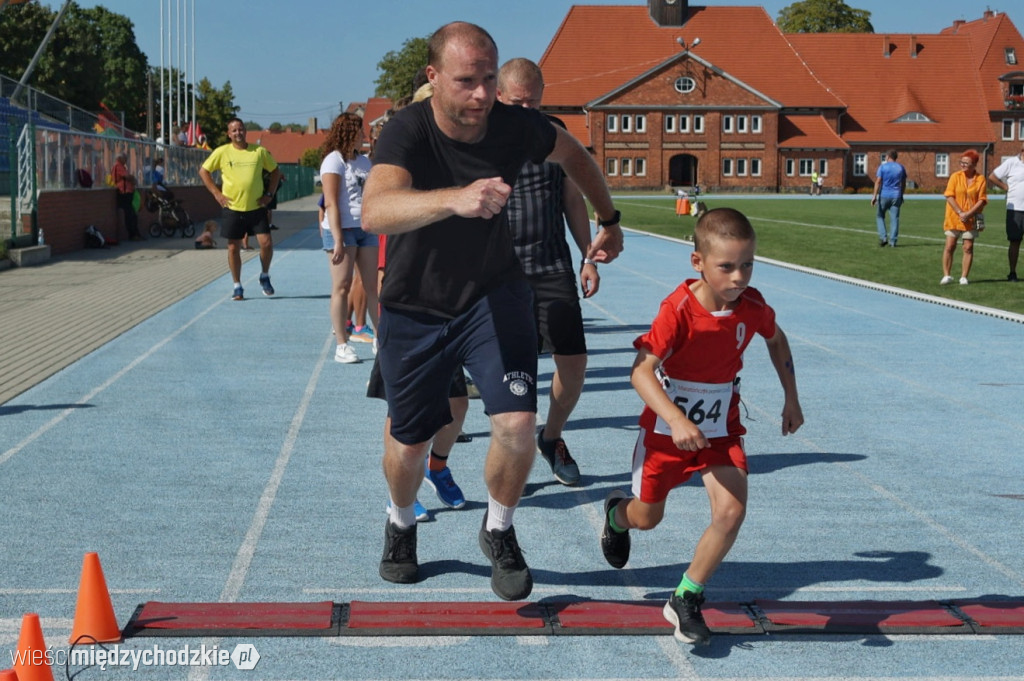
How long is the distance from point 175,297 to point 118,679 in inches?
533

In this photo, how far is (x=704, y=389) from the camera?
15.2 feet

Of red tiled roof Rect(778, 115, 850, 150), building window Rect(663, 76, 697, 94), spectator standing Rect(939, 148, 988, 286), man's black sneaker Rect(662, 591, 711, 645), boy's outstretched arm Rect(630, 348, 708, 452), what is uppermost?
building window Rect(663, 76, 697, 94)

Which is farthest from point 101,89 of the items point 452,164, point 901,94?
point 452,164

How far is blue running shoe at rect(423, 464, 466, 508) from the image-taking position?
6359 millimetres

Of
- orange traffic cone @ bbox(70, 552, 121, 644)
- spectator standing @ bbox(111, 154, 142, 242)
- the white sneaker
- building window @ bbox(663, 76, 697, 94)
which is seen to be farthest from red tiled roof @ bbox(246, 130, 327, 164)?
orange traffic cone @ bbox(70, 552, 121, 644)

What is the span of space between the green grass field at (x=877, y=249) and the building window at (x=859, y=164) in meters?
48.0

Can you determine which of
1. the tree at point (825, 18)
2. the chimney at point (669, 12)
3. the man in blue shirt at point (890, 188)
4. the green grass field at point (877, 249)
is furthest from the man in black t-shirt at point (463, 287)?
the tree at point (825, 18)

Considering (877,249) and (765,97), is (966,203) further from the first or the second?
(765,97)

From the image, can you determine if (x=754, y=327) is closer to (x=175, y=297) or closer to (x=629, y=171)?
(x=175, y=297)

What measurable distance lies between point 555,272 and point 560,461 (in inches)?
39.3

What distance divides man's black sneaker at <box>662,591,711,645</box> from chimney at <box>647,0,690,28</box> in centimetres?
9716

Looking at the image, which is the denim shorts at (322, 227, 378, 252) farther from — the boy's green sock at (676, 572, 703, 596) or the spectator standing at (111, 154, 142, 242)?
the spectator standing at (111, 154, 142, 242)

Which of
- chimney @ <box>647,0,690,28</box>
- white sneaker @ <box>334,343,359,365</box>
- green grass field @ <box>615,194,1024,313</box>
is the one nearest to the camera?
white sneaker @ <box>334,343,359,365</box>

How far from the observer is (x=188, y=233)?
3256 cm
